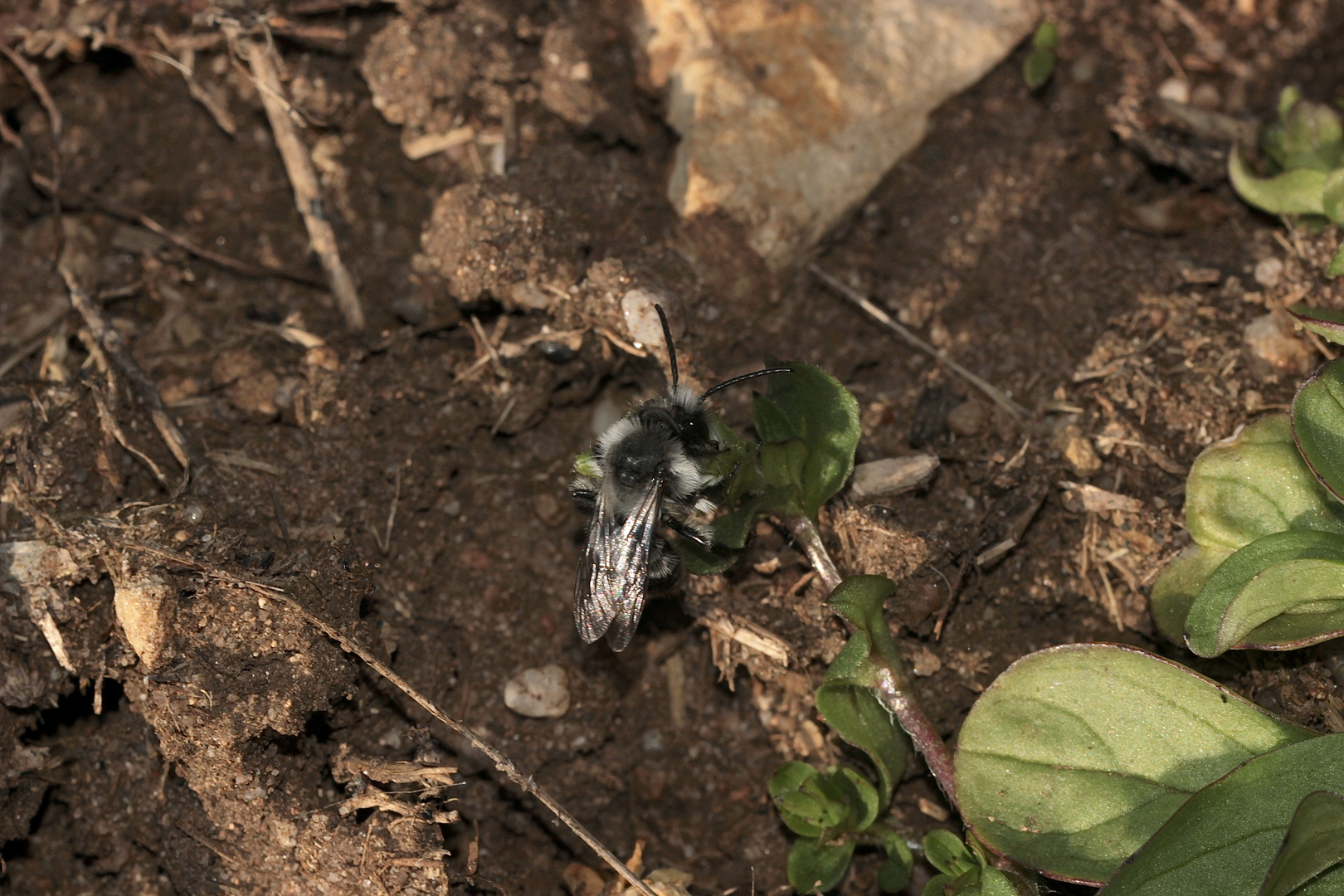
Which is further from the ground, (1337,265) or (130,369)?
(1337,265)

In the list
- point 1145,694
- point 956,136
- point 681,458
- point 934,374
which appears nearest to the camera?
point 1145,694

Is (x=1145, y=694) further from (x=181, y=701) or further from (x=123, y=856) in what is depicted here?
(x=123, y=856)

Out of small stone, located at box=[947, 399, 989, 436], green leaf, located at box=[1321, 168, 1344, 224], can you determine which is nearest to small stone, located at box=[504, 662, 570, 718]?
small stone, located at box=[947, 399, 989, 436]

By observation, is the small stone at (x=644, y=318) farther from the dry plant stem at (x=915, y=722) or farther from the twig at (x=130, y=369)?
the twig at (x=130, y=369)

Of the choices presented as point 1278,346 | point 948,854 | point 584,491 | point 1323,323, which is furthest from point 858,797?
point 1278,346

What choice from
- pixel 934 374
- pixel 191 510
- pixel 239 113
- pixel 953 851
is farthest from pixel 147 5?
pixel 953 851

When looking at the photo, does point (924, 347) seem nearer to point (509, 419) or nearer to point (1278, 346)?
point (1278, 346)

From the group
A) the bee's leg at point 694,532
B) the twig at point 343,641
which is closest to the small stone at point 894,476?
the bee's leg at point 694,532
